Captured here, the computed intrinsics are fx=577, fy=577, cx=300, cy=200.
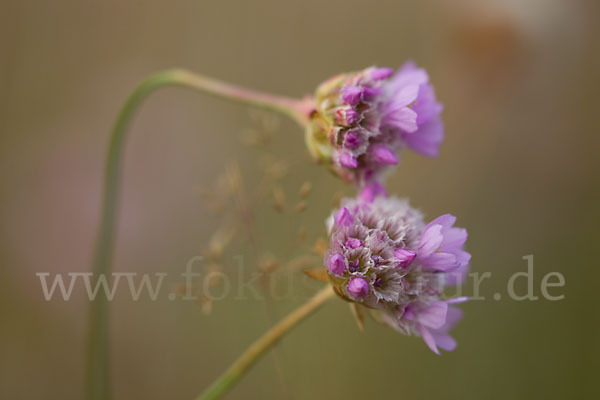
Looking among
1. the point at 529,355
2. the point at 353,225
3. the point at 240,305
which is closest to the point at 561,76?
the point at 529,355

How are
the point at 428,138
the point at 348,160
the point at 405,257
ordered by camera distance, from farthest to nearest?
the point at 428,138, the point at 348,160, the point at 405,257

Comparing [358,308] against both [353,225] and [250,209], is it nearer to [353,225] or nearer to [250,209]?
[353,225]

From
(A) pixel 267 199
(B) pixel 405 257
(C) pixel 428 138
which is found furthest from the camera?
(A) pixel 267 199

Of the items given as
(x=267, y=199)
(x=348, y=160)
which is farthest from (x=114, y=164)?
(x=267, y=199)

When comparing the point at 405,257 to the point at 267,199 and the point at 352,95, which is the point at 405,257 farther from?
the point at 267,199

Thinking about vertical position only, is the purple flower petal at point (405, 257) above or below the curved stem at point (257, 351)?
above

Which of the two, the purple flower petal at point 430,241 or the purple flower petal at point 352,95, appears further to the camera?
the purple flower petal at point 352,95

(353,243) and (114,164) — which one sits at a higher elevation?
(114,164)

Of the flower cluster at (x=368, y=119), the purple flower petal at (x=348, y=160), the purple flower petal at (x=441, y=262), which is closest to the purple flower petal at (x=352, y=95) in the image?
the flower cluster at (x=368, y=119)

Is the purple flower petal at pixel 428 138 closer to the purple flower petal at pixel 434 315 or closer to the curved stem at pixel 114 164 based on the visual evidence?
the curved stem at pixel 114 164
